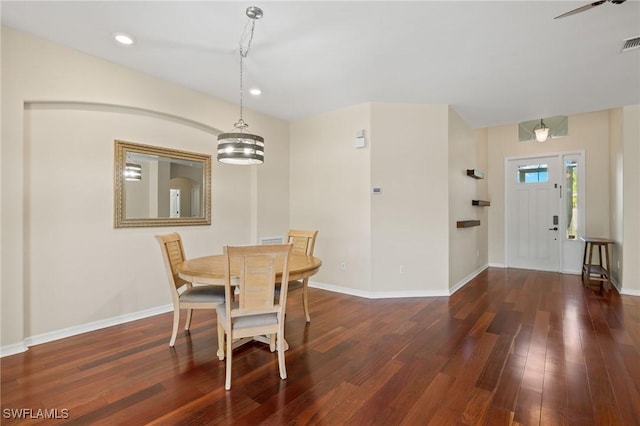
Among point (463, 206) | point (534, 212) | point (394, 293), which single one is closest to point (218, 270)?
point (394, 293)

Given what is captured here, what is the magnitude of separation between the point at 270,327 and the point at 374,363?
3.05ft

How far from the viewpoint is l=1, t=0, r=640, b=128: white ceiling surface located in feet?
7.73

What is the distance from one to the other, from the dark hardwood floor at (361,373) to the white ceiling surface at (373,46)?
112 inches

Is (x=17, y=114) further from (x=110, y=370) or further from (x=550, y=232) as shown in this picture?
(x=550, y=232)

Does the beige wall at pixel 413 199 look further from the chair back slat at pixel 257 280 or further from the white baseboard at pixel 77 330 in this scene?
the white baseboard at pixel 77 330

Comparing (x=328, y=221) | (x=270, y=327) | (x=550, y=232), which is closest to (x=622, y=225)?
(x=550, y=232)

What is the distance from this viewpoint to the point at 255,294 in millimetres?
2201

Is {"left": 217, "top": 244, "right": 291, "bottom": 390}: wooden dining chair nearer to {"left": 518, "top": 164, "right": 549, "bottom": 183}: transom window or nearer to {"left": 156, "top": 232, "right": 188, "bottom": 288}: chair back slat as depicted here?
{"left": 156, "top": 232, "right": 188, "bottom": 288}: chair back slat

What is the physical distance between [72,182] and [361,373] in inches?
131

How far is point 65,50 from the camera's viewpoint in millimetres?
2898

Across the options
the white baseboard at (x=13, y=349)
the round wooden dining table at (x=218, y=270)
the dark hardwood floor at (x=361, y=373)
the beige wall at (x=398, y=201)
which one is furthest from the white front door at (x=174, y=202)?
the beige wall at (x=398, y=201)

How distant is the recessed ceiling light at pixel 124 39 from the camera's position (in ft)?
8.90

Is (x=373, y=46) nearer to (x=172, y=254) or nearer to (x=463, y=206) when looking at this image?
(x=172, y=254)

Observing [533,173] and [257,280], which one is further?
[533,173]
